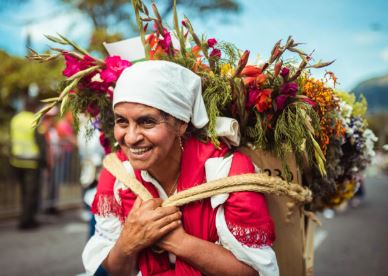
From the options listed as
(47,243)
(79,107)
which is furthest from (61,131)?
(79,107)

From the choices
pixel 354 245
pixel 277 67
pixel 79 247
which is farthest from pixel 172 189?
pixel 354 245

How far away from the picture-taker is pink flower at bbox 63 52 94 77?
235cm

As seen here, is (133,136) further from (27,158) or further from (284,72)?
(27,158)

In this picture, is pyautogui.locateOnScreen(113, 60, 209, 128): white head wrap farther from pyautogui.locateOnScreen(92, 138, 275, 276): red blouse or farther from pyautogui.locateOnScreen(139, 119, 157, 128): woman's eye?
pyautogui.locateOnScreen(92, 138, 275, 276): red blouse

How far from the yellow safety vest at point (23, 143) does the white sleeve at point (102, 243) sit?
228 inches

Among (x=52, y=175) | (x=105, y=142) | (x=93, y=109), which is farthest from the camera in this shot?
(x=52, y=175)

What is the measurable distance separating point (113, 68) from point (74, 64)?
0.23 m

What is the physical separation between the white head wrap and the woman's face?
41 millimetres

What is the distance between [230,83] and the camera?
2.16 m

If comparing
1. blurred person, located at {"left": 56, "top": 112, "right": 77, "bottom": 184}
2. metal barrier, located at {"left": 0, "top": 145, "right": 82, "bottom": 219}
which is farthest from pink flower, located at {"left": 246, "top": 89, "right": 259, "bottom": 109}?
blurred person, located at {"left": 56, "top": 112, "right": 77, "bottom": 184}

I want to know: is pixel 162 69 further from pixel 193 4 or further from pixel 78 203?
pixel 193 4

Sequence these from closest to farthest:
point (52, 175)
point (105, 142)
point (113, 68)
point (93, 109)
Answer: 1. point (113, 68)
2. point (93, 109)
3. point (105, 142)
4. point (52, 175)

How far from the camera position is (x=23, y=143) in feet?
25.1

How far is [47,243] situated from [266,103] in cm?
556
